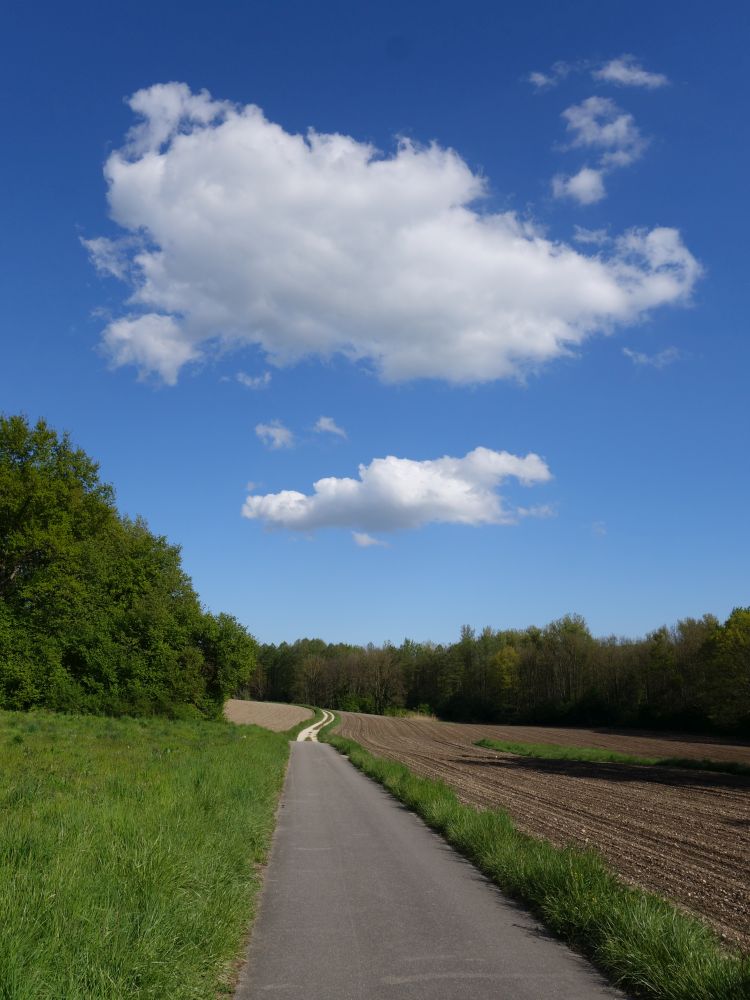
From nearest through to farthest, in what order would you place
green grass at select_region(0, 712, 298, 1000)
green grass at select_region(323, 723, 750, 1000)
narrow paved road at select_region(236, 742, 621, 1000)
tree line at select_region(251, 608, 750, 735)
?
green grass at select_region(0, 712, 298, 1000) < green grass at select_region(323, 723, 750, 1000) < narrow paved road at select_region(236, 742, 621, 1000) < tree line at select_region(251, 608, 750, 735)

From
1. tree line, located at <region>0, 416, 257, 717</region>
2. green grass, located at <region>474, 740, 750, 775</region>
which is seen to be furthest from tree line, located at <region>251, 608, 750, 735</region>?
tree line, located at <region>0, 416, 257, 717</region>

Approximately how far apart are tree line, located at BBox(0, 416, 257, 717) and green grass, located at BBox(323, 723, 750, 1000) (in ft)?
114

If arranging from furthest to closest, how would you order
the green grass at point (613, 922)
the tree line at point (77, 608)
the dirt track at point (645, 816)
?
1. the tree line at point (77, 608)
2. the dirt track at point (645, 816)
3. the green grass at point (613, 922)

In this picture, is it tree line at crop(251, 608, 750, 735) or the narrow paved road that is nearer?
the narrow paved road

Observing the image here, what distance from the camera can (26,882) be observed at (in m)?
5.73

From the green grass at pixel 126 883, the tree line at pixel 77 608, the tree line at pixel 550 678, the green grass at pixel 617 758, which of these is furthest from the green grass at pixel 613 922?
the tree line at pixel 550 678

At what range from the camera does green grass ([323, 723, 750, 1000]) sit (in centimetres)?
566

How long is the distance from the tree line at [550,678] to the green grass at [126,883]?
50.6 meters

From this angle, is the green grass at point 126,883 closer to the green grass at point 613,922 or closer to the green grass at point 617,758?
the green grass at point 613,922

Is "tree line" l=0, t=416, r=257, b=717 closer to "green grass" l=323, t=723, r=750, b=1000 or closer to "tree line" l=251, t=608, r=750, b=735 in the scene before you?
"green grass" l=323, t=723, r=750, b=1000

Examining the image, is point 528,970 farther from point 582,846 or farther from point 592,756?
point 592,756

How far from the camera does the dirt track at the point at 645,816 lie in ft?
33.0

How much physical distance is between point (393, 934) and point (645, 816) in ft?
42.9

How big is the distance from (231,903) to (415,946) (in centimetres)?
200
